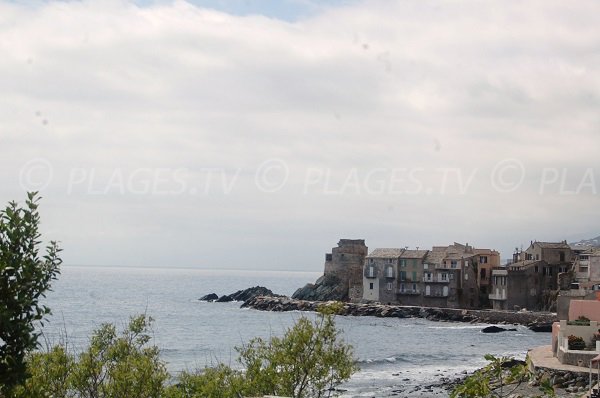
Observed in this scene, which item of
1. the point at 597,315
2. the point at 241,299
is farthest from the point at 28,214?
the point at 241,299

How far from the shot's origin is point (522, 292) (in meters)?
101

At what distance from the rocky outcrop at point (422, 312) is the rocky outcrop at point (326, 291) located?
3819mm

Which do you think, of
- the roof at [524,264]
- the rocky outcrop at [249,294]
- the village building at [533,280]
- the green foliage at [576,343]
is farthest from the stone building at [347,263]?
the green foliage at [576,343]

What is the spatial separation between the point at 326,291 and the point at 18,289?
110021 millimetres

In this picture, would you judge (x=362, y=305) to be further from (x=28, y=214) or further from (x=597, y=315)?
(x=28, y=214)

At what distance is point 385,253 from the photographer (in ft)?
372

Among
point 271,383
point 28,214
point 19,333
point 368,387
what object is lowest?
point 368,387

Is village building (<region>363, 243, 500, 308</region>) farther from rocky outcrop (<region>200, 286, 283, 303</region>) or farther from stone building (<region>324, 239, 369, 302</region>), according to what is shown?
rocky outcrop (<region>200, 286, 283, 303</region>)

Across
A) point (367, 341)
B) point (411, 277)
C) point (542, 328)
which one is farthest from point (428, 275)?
point (367, 341)

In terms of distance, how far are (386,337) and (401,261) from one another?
29.1 metres

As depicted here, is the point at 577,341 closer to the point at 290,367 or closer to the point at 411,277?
the point at 290,367

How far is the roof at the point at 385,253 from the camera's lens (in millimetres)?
111988

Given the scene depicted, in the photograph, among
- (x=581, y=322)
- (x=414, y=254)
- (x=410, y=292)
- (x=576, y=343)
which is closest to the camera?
(x=576, y=343)

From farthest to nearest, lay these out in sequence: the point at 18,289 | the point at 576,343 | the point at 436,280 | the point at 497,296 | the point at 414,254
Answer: the point at 414,254
the point at 436,280
the point at 497,296
the point at 576,343
the point at 18,289
